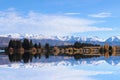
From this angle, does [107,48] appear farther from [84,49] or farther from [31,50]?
[31,50]

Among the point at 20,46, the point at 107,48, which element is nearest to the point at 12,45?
the point at 20,46

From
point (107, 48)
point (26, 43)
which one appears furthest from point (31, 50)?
point (107, 48)

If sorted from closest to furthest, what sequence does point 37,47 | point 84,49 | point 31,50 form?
point 31,50 < point 37,47 < point 84,49

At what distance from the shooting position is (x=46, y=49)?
18838cm

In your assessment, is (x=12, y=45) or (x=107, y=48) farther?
(x=107, y=48)

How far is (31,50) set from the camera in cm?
16388

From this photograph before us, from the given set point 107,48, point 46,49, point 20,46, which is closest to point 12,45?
point 20,46

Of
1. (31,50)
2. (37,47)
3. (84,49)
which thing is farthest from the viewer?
(84,49)

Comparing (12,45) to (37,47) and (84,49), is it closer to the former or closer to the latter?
(37,47)

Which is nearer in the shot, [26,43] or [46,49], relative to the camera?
[26,43]

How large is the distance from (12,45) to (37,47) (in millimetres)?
13668

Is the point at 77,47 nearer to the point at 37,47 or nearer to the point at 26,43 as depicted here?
the point at 37,47

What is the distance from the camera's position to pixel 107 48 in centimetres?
17888

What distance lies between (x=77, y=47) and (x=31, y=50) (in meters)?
35.1
